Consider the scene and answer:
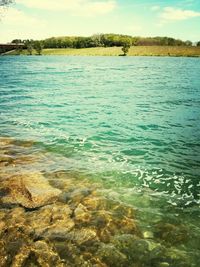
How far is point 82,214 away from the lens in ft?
29.2

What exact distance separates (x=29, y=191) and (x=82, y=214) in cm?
→ 216

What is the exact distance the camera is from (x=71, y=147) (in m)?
15.5

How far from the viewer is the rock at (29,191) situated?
31.3 feet

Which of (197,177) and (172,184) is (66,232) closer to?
(172,184)

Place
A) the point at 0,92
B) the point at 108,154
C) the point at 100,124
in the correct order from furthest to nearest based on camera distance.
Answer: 1. the point at 0,92
2. the point at 100,124
3. the point at 108,154

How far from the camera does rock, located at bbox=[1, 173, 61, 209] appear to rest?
9.53 metres

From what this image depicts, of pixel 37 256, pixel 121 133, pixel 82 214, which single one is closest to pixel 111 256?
pixel 37 256

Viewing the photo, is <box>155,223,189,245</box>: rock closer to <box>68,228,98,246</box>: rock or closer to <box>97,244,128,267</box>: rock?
<box>97,244,128,267</box>: rock

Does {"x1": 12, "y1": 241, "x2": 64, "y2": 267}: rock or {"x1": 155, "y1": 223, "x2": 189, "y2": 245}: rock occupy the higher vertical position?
{"x1": 12, "y1": 241, "x2": 64, "y2": 267}: rock

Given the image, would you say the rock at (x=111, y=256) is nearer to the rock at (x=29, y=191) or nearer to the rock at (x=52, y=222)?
the rock at (x=52, y=222)

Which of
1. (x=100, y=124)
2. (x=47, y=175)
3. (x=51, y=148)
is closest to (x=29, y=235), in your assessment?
(x=47, y=175)

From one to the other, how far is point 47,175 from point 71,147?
12.7 ft

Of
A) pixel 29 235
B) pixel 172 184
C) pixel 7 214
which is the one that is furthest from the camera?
pixel 172 184

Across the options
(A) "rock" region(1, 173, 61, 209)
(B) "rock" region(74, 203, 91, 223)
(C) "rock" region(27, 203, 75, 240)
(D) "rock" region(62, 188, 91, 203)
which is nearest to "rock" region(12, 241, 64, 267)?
(C) "rock" region(27, 203, 75, 240)
